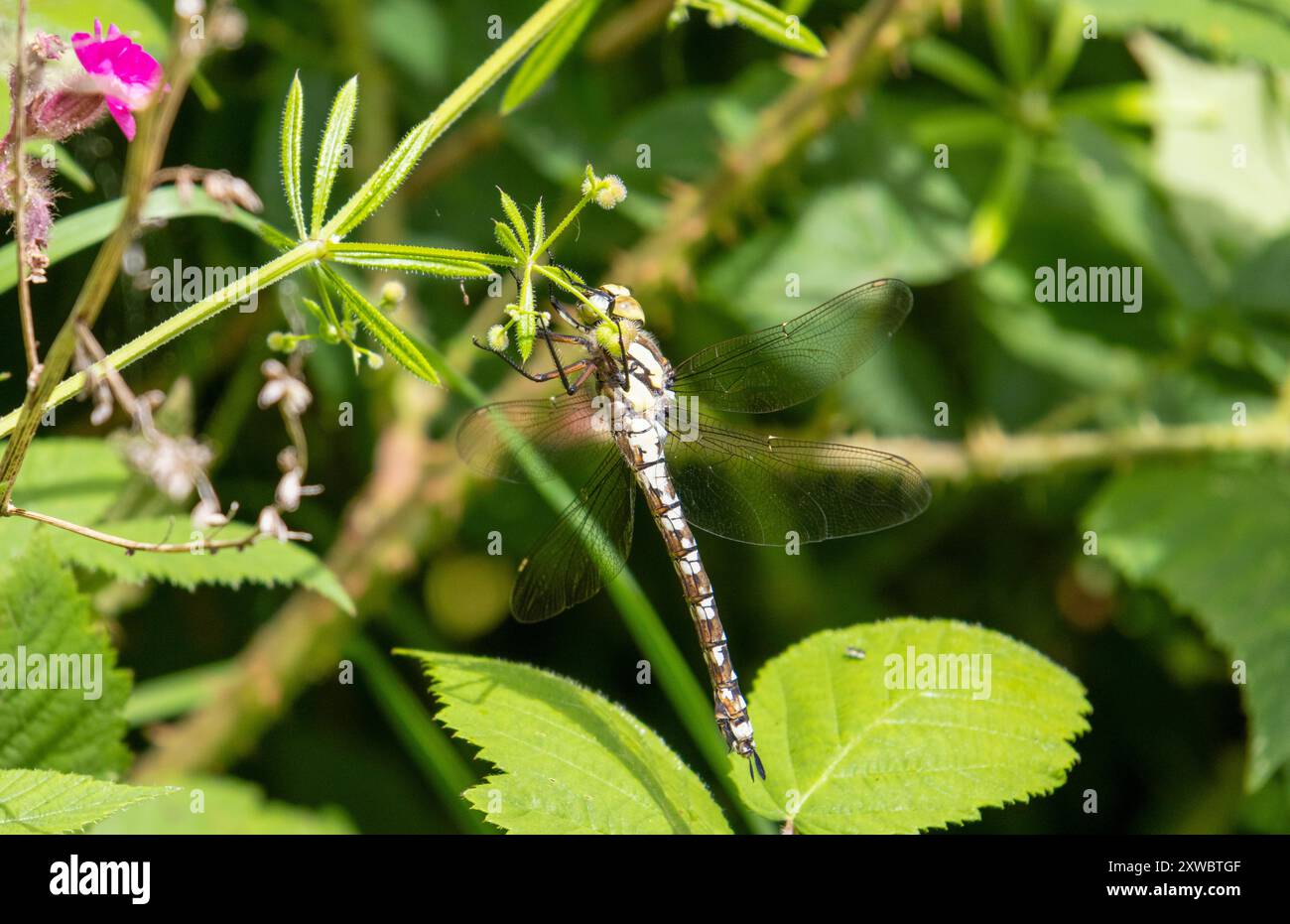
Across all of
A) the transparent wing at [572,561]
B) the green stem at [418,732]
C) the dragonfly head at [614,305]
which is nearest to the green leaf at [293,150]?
the dragonfly head at [614,305]

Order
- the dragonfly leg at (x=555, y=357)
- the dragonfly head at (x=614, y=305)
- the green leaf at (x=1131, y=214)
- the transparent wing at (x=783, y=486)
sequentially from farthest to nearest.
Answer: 1. the green leaf at (x=1131, y=214)
2. the transparent wing at (x=783, y=486)
3. the dragonfly head at (x=614, y=305)
4. the dragonfly leg at (x=555, y=357)

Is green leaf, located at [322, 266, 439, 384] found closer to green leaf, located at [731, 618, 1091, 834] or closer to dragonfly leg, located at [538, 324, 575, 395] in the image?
dragonfly leg, located at [538, 324, 575, 395]

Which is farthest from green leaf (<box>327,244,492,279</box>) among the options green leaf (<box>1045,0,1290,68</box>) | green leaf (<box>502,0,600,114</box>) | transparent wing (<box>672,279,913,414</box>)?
green leaf (<box>1045,0,1290,68</box>)

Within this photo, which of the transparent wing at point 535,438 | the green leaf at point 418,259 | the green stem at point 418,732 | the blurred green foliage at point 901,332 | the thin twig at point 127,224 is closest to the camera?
the thin twig at point 127,224

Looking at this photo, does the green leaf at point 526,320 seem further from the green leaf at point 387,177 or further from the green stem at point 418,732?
the green stem at point 418,732

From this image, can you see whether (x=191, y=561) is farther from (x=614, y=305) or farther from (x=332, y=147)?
(x=614, y=305)

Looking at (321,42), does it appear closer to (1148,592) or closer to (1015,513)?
(1015,513)

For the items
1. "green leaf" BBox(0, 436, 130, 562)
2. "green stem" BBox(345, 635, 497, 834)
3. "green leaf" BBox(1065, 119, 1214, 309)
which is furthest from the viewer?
"green leaf" BBox(1065, 119, 1214, 309)
